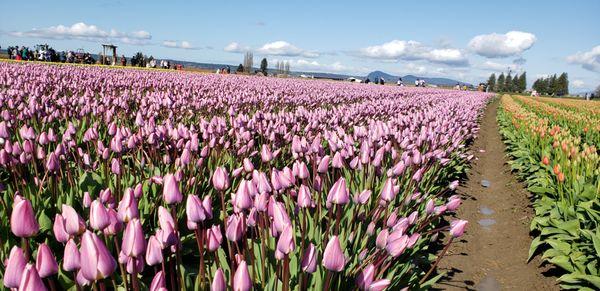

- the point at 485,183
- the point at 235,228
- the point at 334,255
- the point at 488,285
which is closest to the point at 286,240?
the point at 334,255

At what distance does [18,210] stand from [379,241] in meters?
1.62

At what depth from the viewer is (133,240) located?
161 cm

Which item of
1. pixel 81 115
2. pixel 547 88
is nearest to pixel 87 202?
pixel 81 115

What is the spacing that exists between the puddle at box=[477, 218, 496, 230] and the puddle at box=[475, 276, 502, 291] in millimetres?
1606

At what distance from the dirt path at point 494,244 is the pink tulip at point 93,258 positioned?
3.06 meters

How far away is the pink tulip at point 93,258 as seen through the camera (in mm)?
1401

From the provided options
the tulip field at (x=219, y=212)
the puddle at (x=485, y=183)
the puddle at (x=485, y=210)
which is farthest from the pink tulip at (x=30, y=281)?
the puddle at (x=485, y=183)

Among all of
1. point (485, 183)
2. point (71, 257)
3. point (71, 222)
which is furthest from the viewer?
point (485, 183)

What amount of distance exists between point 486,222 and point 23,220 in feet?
18.3

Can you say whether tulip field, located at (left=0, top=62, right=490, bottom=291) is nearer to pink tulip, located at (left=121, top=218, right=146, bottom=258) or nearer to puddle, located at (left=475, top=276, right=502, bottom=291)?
pink tulip, located at (left=121, top=218, right=146, bottom=258)

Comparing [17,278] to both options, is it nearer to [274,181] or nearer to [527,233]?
[274,181]

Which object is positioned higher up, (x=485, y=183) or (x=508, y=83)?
(x=508, y=83)

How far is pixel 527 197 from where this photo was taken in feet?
22.5

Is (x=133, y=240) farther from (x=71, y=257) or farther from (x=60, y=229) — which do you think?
(x=60, y=229)
